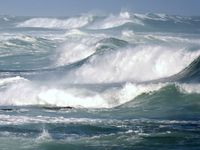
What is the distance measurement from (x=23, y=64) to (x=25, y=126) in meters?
30.8

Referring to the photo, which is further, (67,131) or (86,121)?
(86,121)

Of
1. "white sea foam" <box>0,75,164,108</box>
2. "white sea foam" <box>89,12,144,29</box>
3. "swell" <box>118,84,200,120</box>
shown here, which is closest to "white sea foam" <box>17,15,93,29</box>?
"white sea foam" <box>89,12,144,29</box>

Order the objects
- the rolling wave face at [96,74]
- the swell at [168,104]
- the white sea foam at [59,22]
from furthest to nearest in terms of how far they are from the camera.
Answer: the white sea foam at [59,22], the rolling wave face at [96,74], the swell at [168,104]

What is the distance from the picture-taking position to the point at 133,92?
95.1ft

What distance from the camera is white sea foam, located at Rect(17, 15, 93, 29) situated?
11566 cm

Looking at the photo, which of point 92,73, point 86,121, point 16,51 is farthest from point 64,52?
point 86,121

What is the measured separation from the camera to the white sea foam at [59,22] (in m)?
116

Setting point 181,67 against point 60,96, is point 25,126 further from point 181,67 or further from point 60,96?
point 181,67

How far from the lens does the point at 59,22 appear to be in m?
121

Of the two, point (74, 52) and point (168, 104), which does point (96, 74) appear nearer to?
point (168, 104)

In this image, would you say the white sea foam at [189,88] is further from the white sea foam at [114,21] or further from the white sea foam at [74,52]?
the white sea foam at [114,21]

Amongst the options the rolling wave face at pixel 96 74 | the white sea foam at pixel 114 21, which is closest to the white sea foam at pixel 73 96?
the rolling wave face at pixel 96 74

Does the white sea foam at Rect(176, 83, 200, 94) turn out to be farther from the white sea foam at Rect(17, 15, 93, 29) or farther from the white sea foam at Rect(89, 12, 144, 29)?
the white sea foam at Rect(17, 15, 93, 29)

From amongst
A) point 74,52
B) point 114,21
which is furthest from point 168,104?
point 114,21
